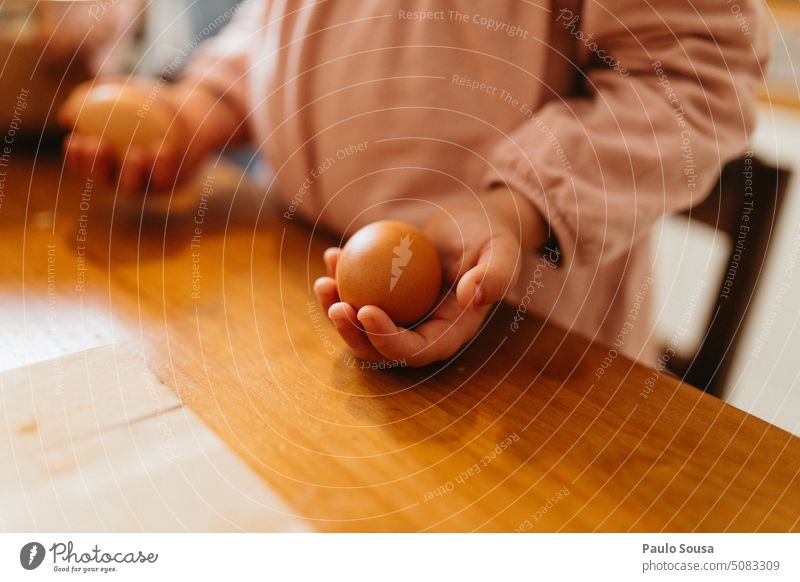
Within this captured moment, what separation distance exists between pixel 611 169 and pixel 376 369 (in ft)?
0.69

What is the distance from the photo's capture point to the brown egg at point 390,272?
0.36m

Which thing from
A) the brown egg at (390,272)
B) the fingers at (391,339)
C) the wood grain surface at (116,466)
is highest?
the brown egg at (390,272)

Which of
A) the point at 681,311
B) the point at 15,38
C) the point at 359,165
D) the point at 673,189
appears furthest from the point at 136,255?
the point at 681,311

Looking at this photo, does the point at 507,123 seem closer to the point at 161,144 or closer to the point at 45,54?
the point at 161,144

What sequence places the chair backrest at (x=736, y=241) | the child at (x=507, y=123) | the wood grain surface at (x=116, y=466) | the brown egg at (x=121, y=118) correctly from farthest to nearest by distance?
the chair backrest at (x=736, y=241) < the brown egg at (x=121, y=118) < the child at (x=507, y=123) < the wood grain surface at (x=116, y=466)

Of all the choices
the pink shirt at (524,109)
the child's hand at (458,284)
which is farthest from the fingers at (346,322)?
the pink shirt at (524,109)

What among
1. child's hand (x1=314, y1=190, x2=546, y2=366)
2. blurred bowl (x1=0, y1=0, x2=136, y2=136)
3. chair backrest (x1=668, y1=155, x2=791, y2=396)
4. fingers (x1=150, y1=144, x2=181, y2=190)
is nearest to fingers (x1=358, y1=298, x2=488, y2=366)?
child's hand (x1=314, y1=190, x2=546, y2=366)

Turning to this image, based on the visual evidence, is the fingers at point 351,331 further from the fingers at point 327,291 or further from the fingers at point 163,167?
the fingers at point 163,167

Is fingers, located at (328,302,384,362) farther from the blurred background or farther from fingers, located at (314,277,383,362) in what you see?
the blurred background

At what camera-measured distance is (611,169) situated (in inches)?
17.1

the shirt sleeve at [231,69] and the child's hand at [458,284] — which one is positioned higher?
the shirt sleeve at [231,69]

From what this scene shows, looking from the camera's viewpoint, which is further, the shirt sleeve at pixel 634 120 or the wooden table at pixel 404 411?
the shirt sleeve at pixel 634 120

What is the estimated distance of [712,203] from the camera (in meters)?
0.96
